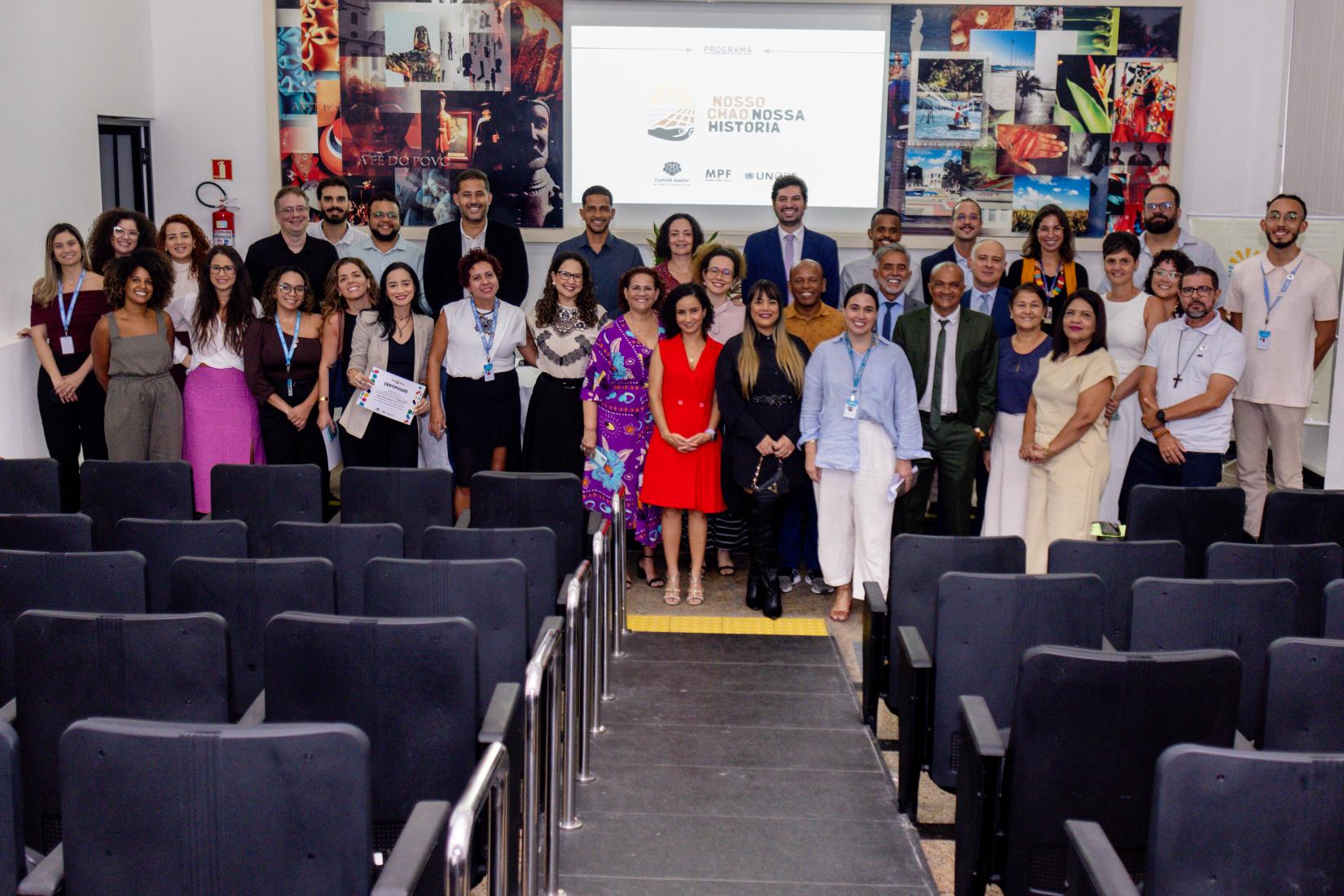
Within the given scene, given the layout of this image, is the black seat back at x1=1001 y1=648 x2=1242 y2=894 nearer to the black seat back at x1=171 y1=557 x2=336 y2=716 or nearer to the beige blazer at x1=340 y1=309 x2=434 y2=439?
the black seat back at x1=171 y1=557 x2=336 y2=716

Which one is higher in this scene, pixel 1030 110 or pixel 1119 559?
pixel 1030 110

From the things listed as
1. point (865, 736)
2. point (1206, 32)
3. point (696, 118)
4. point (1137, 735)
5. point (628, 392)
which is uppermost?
point (1206, 32)

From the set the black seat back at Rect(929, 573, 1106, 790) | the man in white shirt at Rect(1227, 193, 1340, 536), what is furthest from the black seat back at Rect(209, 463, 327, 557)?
the man in white shirt at Rect(1227, 193, 1340, 536)

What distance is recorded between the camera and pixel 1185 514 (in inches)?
205

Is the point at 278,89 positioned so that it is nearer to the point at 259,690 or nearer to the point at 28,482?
the point at 28,482

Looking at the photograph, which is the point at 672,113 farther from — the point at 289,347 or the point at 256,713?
the point at 256,713

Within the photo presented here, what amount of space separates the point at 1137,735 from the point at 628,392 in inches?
158

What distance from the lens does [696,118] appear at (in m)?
10.5

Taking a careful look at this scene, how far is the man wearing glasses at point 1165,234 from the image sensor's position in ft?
25.0

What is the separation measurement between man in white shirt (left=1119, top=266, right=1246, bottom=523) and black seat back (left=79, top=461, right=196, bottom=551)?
4.54 meters

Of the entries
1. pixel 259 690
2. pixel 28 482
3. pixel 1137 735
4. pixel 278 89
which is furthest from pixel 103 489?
pixel 278 89

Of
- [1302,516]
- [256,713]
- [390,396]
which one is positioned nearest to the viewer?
[256,713]

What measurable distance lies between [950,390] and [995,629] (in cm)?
291

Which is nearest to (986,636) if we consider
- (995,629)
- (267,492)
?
(995,629)
